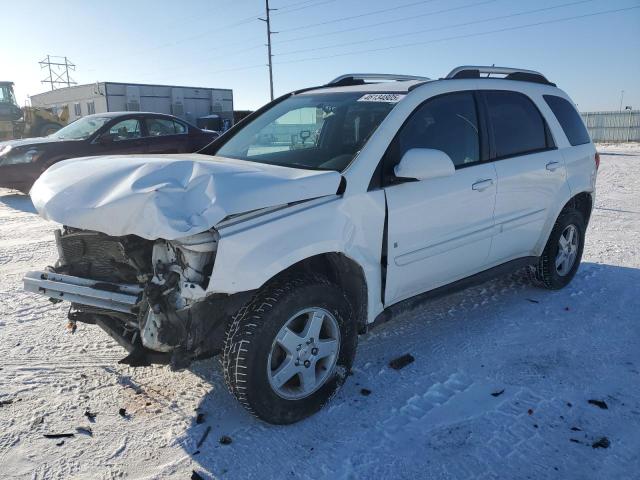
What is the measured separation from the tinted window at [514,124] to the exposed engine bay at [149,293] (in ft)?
8.39

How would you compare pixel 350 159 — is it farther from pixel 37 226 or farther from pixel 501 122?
pixel 37 226

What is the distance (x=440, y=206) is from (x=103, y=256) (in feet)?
7.13

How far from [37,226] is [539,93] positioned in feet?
22.7

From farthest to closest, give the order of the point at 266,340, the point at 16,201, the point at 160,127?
the point at 160,127, the point at 16,201, the point at 266,340

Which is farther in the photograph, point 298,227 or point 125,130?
point 125,130

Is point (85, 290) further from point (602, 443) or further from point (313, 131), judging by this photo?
point (602, 443)

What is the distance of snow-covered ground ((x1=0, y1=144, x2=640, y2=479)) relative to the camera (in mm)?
2502

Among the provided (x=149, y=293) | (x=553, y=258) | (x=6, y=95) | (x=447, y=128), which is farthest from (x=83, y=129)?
(x=6, y=95)

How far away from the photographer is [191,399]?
3076 millimetres

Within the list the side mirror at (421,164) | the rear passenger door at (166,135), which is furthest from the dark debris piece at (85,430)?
the rear passenger door at (166,135)

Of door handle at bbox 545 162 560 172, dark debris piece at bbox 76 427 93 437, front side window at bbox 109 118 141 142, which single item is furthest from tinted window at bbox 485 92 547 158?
front side window at bbox 109 118 141 142

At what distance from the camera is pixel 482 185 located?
146 inches

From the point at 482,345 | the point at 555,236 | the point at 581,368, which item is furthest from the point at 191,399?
the point at 555,236

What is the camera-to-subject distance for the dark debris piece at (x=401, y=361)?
3.44 metres
